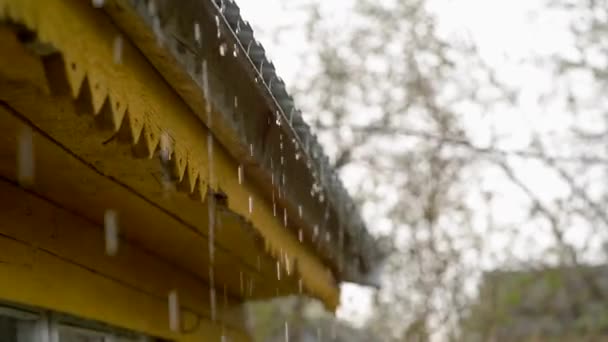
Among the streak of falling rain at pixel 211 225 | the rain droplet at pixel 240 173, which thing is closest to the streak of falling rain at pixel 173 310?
the streak of falling rain at pixel 211 225

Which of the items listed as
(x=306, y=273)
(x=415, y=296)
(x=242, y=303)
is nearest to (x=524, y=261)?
(x=415, y=296)

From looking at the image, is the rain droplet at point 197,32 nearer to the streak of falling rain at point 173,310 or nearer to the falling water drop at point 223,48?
the falling water drop at point 223,48

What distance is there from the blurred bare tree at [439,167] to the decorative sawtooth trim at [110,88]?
10.2 metres

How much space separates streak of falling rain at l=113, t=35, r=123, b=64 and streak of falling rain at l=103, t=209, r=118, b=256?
4.27 ft

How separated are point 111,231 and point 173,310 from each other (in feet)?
3.42

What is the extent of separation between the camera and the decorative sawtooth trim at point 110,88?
51.4 inches

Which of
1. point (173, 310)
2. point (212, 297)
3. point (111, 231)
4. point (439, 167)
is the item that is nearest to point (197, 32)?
point (111, 231)

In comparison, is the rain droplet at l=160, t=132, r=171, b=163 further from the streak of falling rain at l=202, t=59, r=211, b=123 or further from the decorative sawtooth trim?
the streak of falling rain at l=202, t=59, r=211, b=123

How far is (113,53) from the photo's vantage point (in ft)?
5.34

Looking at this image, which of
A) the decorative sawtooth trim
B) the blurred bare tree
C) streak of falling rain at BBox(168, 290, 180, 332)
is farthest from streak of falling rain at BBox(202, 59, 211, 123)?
the blurred bare tree

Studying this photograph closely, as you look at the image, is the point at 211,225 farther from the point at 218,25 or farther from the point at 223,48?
the point at 218,25

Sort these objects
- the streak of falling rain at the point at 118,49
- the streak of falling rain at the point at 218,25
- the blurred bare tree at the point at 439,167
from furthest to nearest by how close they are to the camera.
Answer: the blurred bare tree at the point at 439,167, the streak of falling rain at the point at 218,25, the streak of falling rain at the point at 118,49

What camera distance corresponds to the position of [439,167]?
44.7ft

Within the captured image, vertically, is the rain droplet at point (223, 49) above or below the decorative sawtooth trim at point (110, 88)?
above
